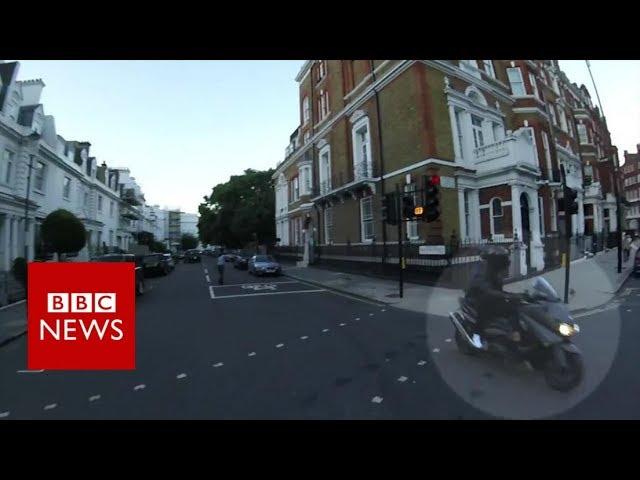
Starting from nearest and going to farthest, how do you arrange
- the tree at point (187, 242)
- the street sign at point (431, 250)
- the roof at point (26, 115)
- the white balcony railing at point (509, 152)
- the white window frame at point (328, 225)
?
Answer: the street sign at point (431, 250) → the white balcony railing at point (509, 152) → the roof at point (26, 115) → the white window frame at point (328, 225) → the tree at point (187, 242)

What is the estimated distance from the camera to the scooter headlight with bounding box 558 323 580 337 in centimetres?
347

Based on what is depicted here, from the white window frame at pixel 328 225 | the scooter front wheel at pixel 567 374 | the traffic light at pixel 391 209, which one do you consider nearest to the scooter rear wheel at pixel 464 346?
the scooter front wheel at pixel 567 374

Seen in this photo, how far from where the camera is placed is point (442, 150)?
15070mm

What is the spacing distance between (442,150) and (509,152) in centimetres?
297

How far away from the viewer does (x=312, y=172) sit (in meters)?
26.2

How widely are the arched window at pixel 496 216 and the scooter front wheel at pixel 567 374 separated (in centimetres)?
1295

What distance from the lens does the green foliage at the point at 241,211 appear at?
38125mm

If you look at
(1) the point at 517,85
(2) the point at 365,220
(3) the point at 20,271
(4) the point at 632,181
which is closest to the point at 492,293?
(2) the point at 365,220

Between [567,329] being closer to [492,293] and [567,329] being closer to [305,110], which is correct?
[492,293]

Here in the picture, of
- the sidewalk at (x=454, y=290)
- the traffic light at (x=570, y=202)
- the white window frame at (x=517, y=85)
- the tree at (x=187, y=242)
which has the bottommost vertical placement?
the sidewalk at (x=454, y=290)

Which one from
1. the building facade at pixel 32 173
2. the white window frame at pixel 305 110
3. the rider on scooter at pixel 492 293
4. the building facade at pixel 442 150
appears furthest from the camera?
the white window frame at pixel 305 110

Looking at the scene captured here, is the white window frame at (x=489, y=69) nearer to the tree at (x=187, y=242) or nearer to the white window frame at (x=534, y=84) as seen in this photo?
the white window frame at (x=534, y=84)
